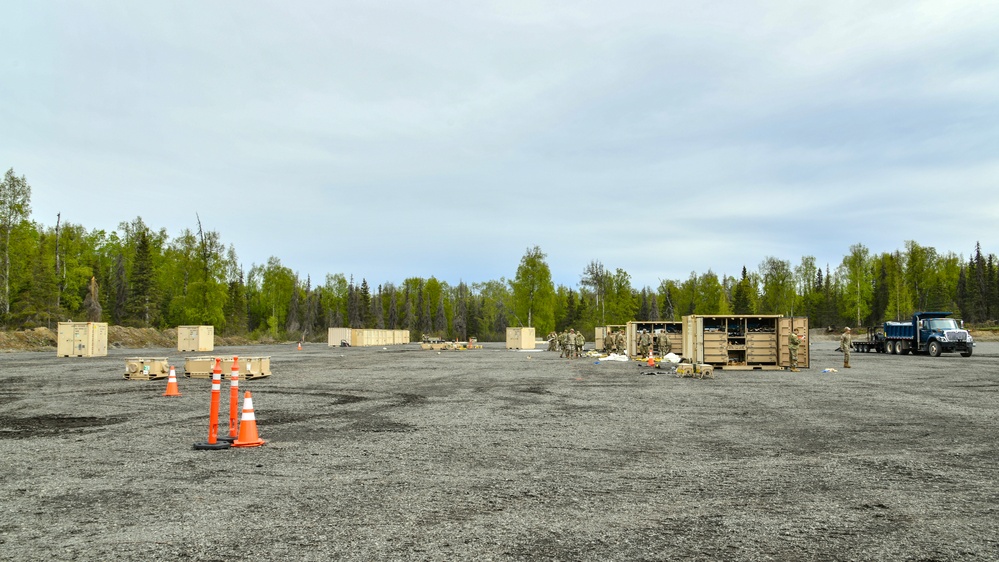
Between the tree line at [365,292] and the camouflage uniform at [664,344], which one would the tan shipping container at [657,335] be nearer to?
the camouflage uniform at [664,344]

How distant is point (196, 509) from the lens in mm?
6590

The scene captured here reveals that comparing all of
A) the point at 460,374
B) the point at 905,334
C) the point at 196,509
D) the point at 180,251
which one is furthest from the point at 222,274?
the point at 196,509

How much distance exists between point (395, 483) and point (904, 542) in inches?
193

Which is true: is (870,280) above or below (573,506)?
above

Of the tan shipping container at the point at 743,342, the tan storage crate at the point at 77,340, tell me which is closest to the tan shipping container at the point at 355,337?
the tan storage crate at the point at 77,340

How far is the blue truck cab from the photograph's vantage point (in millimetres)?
40125

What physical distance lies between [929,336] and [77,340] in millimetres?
52158

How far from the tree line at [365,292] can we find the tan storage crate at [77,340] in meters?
19.9

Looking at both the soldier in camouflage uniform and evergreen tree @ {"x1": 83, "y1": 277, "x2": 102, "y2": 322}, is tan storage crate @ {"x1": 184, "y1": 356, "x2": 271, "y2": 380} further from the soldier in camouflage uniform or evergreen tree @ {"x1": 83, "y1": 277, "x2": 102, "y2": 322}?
evergreen tree @ {"x1": 83, "y1": 277, "x2": 102, "y2": 322}

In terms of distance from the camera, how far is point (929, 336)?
4247 cm

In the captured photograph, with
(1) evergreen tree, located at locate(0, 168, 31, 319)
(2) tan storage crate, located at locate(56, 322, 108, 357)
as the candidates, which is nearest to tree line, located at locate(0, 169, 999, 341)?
(1) evergreen tree, located at locate(0, 168, 31, 319)

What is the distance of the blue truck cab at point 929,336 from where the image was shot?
1580 inches

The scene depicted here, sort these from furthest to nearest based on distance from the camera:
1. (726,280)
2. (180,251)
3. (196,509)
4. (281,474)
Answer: (726,280), (180,251), (281,474), (196,509)

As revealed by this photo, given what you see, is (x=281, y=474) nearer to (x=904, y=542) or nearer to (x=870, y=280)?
(x=904, y=542)
